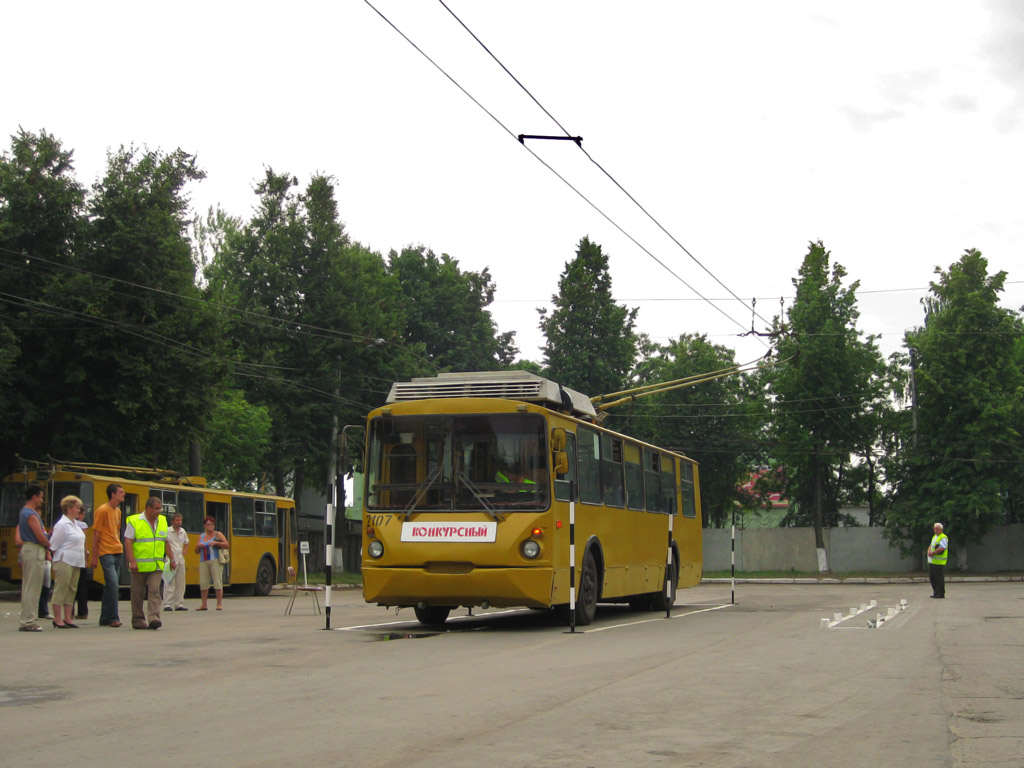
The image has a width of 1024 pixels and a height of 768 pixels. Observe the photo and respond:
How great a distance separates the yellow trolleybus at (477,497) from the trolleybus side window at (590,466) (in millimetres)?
30

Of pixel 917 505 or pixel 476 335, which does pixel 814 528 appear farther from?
pixel 476 335

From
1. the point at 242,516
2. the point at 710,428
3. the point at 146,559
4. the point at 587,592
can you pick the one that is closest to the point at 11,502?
the point at 242,516

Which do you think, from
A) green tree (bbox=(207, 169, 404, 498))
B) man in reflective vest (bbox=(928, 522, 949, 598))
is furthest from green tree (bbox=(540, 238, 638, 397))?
man in reflective vest (bbox=(928, 522, 949, 598))

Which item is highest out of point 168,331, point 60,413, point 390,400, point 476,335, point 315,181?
point 315,181

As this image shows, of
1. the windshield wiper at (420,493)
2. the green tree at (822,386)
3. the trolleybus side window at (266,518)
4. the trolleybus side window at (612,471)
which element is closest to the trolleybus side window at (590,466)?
the trolleybus side window at (612,471)

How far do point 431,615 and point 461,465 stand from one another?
261 cm

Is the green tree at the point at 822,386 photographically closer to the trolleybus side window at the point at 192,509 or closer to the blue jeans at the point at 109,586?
the trolleybus side window at the point at 192,509

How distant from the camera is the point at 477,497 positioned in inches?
590

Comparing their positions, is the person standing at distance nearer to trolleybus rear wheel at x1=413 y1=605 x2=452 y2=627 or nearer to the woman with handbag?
trolleybus rear wheel at x1=413 y1=605 x2=452 y2=627

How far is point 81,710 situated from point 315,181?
165 feet

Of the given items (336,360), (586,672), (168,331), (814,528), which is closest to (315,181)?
(336,360)

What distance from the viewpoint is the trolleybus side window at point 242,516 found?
105ft

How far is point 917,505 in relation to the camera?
5444cm

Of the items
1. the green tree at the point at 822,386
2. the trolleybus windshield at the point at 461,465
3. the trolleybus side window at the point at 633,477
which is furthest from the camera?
the green tree at the point at 822,386
